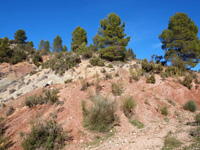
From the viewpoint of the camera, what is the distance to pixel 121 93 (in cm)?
1012

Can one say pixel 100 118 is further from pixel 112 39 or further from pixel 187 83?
pixel 112 39

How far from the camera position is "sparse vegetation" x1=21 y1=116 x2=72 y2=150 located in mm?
5141

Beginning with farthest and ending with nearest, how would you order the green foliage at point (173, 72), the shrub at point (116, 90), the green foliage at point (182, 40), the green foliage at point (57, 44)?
the green foliage at point (57, 44)
the green foliage at point (182, 40)
the green foliage at point (173, 72)
the shrub at point (116, 90)

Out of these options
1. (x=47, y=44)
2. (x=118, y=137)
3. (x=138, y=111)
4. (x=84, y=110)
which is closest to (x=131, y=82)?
(x=138, y=111)

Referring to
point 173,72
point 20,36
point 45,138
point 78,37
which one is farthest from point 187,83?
point 20,36

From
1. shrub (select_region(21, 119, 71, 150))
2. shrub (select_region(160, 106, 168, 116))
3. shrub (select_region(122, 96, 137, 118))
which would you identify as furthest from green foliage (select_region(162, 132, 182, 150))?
shrub (select_region(160, 106, 168, 116))

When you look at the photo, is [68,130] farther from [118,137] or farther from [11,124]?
[11,124]

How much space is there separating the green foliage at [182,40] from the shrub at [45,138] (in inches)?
673

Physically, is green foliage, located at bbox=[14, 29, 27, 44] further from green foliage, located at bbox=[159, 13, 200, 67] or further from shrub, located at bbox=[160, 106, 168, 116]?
shrub, located at bbox=[160, 106, 168, 116]

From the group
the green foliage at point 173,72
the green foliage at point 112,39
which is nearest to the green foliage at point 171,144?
the green foliage at point 173,72

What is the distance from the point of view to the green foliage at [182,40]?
56.9 feet

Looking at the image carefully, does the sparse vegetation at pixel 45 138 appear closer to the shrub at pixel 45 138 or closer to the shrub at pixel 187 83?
the shrub at pixel 45 138

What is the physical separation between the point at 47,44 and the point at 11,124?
38.2 meters

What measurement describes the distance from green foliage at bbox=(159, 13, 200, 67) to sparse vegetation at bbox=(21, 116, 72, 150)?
1711 cm
